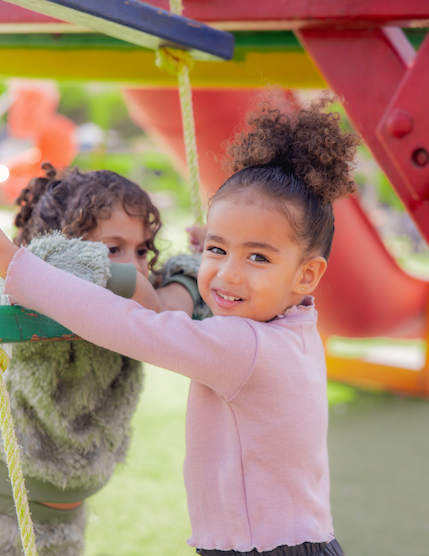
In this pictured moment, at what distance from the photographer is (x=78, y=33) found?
1.68 meters

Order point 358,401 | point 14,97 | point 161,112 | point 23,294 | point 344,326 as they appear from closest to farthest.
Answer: point 23,294 → point 161,112 → point 344,326 → point 358,401 → point 14,97

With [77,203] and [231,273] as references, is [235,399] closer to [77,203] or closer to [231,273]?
[231,273]

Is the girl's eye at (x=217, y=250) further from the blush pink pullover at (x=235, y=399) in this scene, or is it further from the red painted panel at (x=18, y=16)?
the red painted panel at (x=18, y=16)

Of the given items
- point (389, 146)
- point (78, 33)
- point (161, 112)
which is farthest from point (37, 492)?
point (161, 112)

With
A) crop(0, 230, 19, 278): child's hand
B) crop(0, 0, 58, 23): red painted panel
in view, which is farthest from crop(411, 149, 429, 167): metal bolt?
crop(0, 0, 58, 23): red painted panel

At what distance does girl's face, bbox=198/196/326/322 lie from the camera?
82 cm

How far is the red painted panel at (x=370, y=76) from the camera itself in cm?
112

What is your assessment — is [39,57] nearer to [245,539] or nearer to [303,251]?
[303,251]

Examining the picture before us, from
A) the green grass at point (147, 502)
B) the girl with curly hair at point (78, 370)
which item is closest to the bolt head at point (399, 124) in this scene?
the girl with curly hair at point (78, 370)

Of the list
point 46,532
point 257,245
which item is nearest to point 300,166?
point 257,245

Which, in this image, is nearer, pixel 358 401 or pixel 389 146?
pixel 389 146

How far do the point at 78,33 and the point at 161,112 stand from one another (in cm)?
79

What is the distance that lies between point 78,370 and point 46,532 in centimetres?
30

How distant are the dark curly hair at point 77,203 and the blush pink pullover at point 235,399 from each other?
0.30 meters
